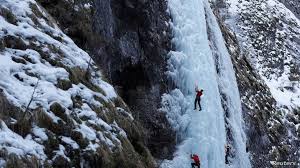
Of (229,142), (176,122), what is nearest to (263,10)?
(229,142)

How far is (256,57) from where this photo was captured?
35.1m

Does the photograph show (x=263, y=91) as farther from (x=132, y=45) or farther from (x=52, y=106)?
(x=52, y=106)

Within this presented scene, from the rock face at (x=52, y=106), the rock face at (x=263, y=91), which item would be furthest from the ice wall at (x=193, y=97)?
the rock face at (x=52, y=106)

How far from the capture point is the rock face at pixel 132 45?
12.9 meters

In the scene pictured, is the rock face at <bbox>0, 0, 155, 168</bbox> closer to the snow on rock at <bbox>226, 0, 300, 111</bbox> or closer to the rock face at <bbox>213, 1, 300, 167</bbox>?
the rock face at <bbox>213, 1, 300, 167</bbox>

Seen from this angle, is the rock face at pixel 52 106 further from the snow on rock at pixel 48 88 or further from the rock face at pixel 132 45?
the rock face at pixel 132 45

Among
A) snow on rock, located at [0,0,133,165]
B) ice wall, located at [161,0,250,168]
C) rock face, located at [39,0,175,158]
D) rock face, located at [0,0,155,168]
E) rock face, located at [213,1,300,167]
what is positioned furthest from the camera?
rock face, located at [213,1,300,167]

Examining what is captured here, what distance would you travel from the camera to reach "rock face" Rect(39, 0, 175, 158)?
12.9 m

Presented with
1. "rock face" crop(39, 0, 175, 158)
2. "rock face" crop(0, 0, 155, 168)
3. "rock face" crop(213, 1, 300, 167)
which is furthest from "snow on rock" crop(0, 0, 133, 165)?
"rock face" crop(213, 1, 300, 167)

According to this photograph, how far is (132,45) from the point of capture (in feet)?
49.7

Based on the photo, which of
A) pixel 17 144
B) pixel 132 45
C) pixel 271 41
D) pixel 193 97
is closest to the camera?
pixel 17 144

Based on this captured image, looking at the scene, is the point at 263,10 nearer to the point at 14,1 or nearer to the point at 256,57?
the point at 256,57

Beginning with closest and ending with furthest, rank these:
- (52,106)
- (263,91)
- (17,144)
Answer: (17,144)
(52,106)
(263,91)

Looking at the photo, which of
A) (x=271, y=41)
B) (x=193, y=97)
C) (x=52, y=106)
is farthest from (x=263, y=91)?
(x=52, y=106)
